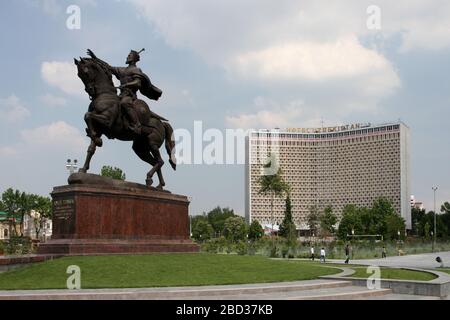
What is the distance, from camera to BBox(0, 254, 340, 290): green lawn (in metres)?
13.5

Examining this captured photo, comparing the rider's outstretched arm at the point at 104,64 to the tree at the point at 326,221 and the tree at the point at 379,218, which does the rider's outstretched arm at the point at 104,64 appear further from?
the tree at the point at 326,221

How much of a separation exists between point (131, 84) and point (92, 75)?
5.43ft

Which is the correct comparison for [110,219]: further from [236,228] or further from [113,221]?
[236,228]

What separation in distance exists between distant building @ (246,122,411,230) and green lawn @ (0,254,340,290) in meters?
104

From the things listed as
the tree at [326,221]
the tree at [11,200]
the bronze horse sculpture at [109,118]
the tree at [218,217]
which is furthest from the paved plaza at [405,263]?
the tree at [218,217]

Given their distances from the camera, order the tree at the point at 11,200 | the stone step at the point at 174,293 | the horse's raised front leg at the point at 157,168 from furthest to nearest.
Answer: the tree at the point at 11,200 < the horse's raised front leg at the point at 157,168 < the stone step at the point at 174,293

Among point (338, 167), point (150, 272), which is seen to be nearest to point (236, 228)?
point (338, 167)

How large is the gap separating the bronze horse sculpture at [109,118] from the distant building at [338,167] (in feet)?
334

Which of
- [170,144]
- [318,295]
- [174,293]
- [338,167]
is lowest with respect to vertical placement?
[318,295]

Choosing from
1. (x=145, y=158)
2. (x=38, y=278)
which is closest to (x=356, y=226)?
(x=145, y=158)

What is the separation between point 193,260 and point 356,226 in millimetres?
80110

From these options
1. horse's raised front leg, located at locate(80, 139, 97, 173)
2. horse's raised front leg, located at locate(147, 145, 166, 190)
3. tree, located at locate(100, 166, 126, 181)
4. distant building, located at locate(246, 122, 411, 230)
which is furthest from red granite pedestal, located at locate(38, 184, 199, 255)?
distant building, located at locate(246, 122, 411, 230)

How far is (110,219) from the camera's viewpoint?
57.3 ft

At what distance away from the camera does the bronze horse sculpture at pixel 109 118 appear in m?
17.5
